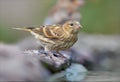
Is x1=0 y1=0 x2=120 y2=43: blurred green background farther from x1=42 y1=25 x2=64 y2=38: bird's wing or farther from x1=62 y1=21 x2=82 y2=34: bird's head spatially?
x1=62 y1=21 x2=82 y2=34: bird's head

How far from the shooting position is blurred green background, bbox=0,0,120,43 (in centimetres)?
1116

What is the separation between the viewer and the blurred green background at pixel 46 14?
11.2 metres

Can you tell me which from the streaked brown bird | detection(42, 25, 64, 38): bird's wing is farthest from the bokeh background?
detection(42, 25, 64, 38): bird's wing

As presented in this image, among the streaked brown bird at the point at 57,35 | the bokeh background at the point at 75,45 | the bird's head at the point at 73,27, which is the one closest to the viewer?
the bird's head at the point at 73,27

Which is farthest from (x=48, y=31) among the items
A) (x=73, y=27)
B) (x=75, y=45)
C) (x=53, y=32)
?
(x=75, y=45)

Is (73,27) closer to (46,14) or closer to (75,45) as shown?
(75,45)

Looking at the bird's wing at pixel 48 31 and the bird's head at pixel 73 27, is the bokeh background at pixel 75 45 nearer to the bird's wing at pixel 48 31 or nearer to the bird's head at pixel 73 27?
the bird's head at pixel 73 27

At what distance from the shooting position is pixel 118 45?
9961 mm

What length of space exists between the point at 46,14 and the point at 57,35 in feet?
20.8

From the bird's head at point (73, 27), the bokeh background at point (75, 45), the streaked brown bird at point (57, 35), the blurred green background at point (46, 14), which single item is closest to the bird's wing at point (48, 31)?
the streaked brown bird at point (57, 35)

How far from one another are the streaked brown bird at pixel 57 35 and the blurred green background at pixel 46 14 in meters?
4.95

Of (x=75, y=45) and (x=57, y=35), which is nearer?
(x=57, y=35)

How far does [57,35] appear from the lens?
5582mm

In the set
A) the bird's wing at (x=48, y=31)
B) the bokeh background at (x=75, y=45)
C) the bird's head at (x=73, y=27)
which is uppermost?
the bokeh background at (x=75, y=45)
